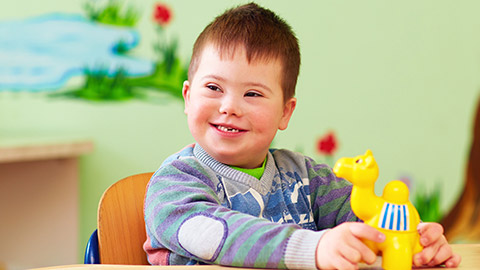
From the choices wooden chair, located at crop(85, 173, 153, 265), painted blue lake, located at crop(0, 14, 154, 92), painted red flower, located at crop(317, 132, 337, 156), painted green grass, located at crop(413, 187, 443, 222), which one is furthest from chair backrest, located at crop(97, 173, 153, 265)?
painted green grass, located at crop(413, 187, 443, 222)

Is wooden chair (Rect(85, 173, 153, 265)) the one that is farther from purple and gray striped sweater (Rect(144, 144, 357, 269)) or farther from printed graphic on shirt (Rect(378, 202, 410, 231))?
printed graphic on shirt (Rect(378, 202, 410, 231))

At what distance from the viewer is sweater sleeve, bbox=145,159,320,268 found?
2.17ft

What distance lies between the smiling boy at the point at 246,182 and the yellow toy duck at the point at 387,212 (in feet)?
0.09

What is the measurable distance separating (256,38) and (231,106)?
0.43 ft

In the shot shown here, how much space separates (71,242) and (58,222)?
0.09m

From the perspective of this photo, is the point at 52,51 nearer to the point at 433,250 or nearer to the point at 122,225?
the point at 122,225

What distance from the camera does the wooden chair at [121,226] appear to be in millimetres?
959

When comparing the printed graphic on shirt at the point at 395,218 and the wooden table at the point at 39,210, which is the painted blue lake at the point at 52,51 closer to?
the wooden table at the point at 39,210

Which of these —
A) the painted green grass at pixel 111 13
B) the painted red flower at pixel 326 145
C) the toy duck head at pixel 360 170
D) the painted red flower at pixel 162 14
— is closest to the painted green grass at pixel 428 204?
the painted red flower at pixel 326 145

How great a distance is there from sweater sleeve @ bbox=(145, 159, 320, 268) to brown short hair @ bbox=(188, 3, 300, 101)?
243mm

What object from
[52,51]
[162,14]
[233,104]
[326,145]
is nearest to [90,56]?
[52,51]

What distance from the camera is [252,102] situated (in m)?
0.91

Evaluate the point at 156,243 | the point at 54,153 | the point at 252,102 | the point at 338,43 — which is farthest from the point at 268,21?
the point at 338,43

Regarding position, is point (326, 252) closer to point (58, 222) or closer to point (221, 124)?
point (221, 124)
